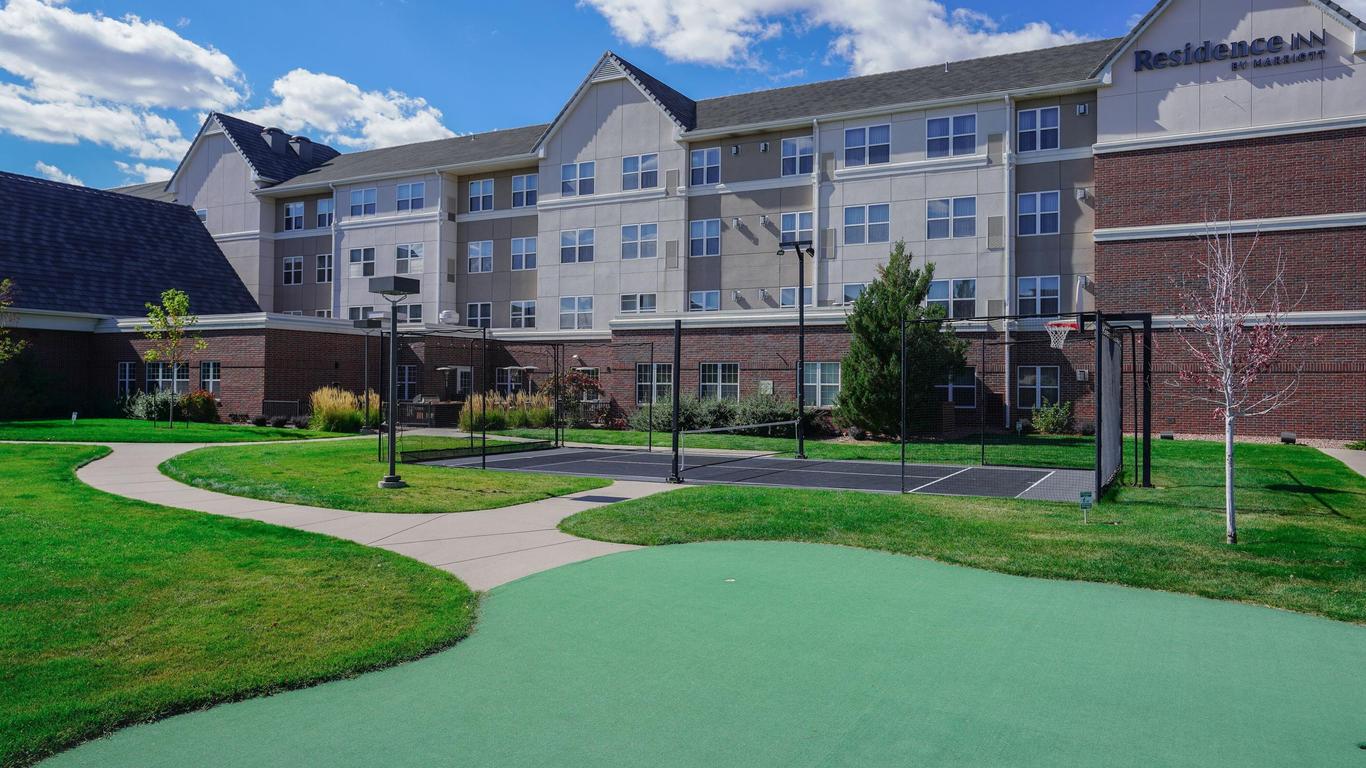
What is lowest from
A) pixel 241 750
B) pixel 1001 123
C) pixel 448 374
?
Answer: pixel 241 750

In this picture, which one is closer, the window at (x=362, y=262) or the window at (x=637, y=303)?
the window at (x=637, y=303)

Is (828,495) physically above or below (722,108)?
below

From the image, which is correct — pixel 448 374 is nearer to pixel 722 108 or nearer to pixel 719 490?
pixel 722 108

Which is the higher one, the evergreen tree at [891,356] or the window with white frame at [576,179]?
the window with white frame at [576,179]

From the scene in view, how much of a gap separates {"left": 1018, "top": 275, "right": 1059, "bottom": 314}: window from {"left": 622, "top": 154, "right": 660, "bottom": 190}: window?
52.8 ft

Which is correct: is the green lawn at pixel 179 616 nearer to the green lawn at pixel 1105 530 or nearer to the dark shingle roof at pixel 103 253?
the green lawn at pixel 1105 530

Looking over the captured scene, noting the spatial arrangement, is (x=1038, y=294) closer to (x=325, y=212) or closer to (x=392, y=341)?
(x=392, y=341)

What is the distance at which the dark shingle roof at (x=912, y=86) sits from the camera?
3209cm

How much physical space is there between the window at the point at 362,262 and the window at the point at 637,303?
48.9 feet

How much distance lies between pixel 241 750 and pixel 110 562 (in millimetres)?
4838

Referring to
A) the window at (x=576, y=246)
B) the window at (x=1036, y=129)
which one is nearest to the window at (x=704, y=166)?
the window at (x=576, y=246)

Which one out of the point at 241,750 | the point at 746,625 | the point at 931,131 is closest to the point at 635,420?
the point at 931,131

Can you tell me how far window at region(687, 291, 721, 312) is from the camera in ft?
123

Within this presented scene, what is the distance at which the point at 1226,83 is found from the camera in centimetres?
2814
